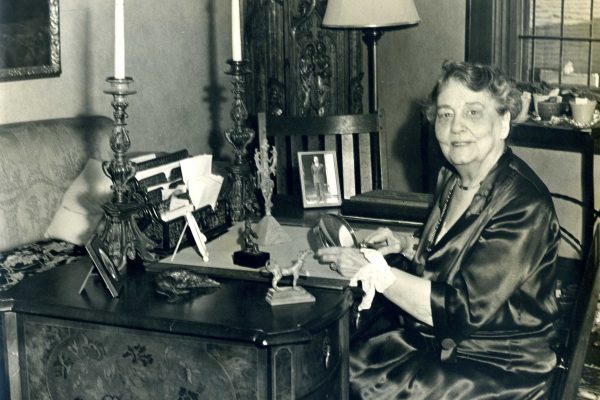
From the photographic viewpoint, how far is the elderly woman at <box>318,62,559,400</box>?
2.40 metres

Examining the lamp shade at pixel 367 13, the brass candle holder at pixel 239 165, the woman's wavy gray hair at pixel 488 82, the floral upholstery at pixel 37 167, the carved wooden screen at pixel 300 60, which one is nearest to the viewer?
the woman's wavy gray hair at pixel 488 82

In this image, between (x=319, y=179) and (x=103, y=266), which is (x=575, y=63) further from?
(x=103, y=266)

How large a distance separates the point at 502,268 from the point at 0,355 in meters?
1.39

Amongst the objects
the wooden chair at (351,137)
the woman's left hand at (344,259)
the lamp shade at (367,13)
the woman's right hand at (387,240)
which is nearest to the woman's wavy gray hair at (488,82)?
the woman's right hand at (387,240)

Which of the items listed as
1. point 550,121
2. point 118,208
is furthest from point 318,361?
point 550,121

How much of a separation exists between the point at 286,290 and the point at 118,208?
20.7 inches

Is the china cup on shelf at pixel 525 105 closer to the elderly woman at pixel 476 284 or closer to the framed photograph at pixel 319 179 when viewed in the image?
the framed photograph at pixel 319 179

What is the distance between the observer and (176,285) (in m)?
2.29

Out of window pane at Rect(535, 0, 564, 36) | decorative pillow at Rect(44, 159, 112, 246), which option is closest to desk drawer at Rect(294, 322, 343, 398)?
decorative pillow at Rect(44, 159, 112, 246)

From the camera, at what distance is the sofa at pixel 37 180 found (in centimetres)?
368

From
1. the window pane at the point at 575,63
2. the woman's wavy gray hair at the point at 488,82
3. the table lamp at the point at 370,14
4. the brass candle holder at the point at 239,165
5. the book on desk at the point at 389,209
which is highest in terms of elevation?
the table lamp at the point at 370,14

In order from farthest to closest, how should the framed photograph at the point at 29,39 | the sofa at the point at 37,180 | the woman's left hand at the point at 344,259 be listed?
1. the framed photograph at the point at 29,39
2. the sofa at the point at 37,180
3. the woman's left hand at the point at 344,259

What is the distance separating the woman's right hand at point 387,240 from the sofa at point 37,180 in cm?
142

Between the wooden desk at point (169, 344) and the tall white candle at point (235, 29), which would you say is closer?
the wooden desk at point (169, 344)
